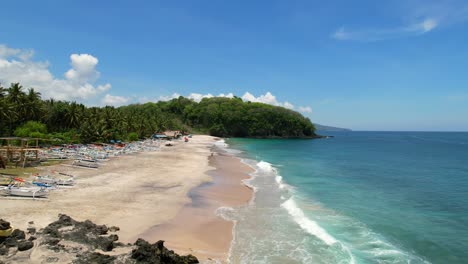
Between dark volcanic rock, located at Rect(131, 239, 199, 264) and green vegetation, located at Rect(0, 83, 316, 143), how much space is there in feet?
137

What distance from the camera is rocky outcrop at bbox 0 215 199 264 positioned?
1171cm

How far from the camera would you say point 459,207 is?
23.9 meters

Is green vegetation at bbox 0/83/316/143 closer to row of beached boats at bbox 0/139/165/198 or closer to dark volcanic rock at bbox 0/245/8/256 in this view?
row of beached boats at bbox 0/139/165/198

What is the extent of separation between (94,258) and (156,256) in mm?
2276

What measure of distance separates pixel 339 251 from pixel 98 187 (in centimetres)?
1814

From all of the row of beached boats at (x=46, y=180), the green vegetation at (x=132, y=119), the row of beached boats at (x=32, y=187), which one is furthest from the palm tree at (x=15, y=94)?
the row of beached boats at (x=32, y=187)

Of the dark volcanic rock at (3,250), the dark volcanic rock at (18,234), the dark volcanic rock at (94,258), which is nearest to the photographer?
the dark volcanic rock at (94,258)

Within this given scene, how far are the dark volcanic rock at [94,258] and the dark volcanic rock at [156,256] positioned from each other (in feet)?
2.87

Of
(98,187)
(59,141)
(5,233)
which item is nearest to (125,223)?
(5,233)

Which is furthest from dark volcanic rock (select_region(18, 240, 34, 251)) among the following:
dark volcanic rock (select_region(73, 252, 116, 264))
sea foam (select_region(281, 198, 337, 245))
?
sea foam (select_region(281, 198, 337, 245))

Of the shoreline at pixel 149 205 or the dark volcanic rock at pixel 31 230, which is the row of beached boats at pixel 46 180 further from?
the dark volcanic rock at pixel 31 230

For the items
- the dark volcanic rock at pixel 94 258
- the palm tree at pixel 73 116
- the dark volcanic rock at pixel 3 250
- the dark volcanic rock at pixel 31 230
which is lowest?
the dark volcanic rock at pixel 94 258

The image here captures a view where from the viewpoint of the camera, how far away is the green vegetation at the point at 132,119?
52.1 meters

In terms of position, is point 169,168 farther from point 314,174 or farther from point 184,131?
point 184,131
